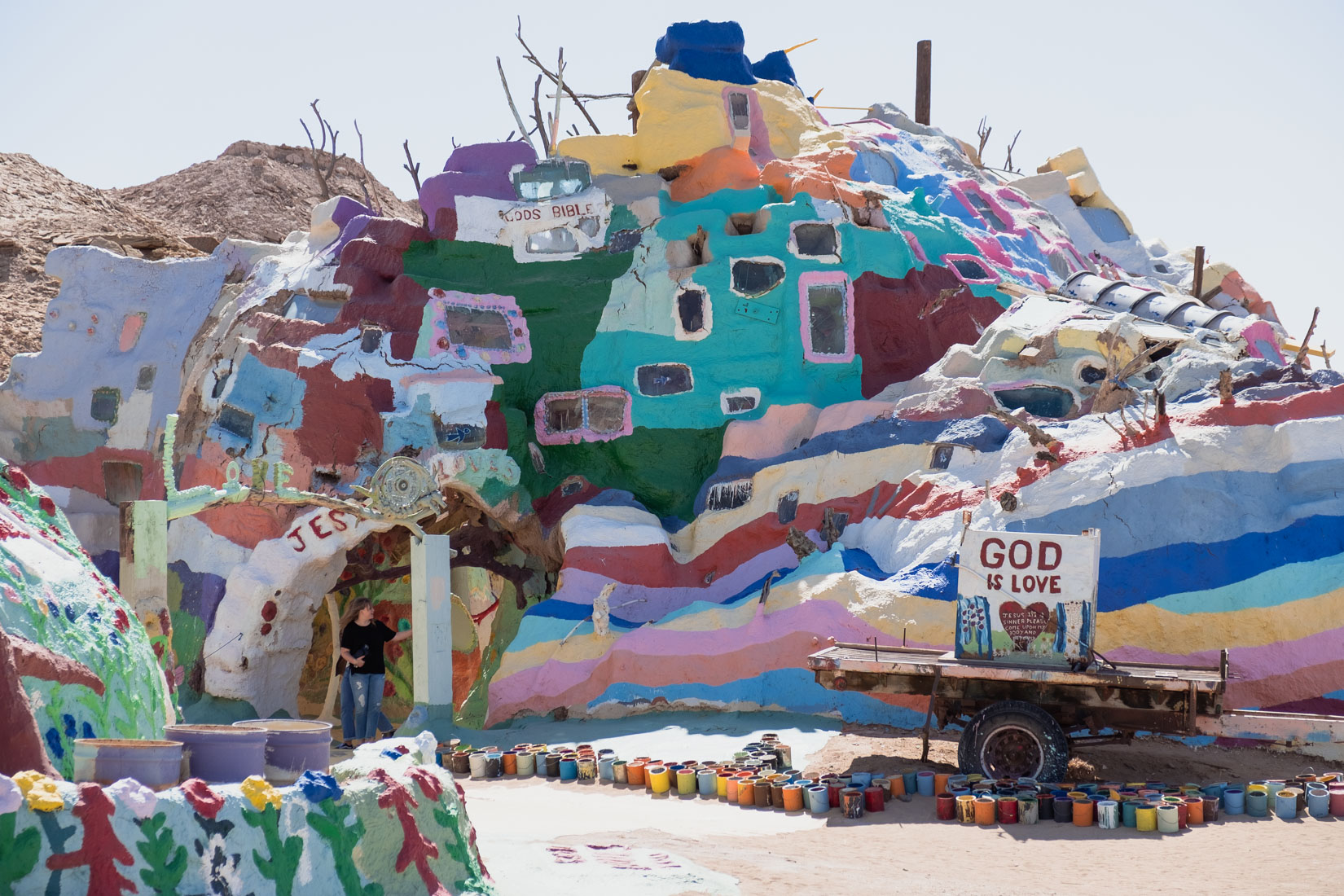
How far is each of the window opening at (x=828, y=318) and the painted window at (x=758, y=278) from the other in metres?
0.50

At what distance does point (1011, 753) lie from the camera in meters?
11.2

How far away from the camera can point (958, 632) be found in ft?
38.2

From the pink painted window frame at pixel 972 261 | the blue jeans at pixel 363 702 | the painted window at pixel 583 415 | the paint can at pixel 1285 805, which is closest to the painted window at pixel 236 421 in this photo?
the painted window at pixel 583 415

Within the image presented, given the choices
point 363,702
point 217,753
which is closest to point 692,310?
point 363,702

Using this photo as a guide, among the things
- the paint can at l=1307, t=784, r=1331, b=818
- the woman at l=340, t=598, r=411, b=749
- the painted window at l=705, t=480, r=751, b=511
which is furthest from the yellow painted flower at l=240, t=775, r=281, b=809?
the painted window at l=705, t=480, r=751, b=511

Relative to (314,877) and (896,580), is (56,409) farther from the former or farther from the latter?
(314,877)

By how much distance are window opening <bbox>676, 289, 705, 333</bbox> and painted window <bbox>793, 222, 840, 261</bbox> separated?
1533 millimetres

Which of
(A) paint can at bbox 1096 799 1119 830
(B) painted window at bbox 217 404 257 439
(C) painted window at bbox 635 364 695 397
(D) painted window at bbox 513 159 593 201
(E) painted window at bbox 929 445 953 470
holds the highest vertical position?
(D) painted window at bbox 513 159 593 201

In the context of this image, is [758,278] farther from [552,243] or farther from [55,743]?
[55,743]

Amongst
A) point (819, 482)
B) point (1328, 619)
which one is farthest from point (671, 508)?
point (1328, 619)

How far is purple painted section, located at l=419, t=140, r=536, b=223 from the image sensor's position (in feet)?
63.3

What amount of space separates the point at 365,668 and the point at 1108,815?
8.17 meters

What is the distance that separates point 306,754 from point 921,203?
15351mm

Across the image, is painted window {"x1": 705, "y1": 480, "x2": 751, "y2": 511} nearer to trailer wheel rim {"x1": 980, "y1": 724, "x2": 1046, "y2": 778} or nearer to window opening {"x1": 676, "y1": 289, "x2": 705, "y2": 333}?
window opening {"x1": 676, "y1": 289, "x2": 705, "y2": 333}
